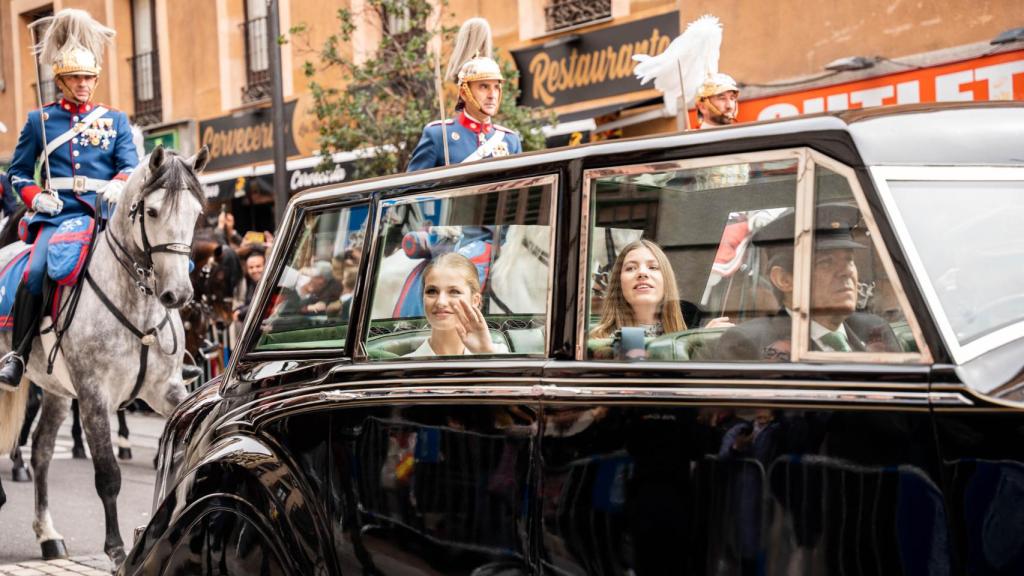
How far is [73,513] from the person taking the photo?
8359 mm

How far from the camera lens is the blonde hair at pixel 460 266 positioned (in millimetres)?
3352

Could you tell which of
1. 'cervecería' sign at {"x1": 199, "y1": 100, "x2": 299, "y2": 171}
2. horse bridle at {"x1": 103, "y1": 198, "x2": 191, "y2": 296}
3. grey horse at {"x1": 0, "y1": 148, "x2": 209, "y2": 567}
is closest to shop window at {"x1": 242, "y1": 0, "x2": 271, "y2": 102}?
'cervecería' sign at {"x1": 199, "y1": 100, "x2": 299, "y2": 171}

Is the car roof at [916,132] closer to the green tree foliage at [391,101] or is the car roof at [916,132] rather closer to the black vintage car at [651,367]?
the black vintage car at [651,367]

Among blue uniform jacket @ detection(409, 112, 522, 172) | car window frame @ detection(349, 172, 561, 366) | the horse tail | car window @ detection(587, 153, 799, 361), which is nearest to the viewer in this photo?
car window @ detection(587, 153, 799, 361)

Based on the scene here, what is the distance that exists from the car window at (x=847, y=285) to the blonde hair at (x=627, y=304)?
0.40 meters

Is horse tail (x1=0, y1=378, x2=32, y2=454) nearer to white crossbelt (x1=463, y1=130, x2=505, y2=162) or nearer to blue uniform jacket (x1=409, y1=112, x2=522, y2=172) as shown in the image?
blue uniform jacket (x1=409, y1=112, x2=522, y2=172)

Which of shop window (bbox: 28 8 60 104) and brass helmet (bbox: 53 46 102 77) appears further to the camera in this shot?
shop window (bbox: 28 8 60 104)

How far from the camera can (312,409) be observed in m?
3.51

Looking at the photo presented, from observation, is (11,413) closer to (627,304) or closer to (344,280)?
(344,280)

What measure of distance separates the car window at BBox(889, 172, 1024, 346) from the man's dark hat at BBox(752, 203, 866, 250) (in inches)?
4.4

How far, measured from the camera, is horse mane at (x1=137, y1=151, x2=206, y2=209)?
6789 millimetres

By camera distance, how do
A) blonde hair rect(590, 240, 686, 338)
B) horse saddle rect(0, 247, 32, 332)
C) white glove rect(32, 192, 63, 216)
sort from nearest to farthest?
blonde hair rect(590, 240, 686, 338) < white glove rect(32, 192, 63, 216) < horse saddle rect(0, 247, 32, 332)

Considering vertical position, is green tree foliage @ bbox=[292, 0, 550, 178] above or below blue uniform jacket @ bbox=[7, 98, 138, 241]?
above

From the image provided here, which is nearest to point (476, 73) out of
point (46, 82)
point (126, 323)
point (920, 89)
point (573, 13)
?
point (126, 323)
